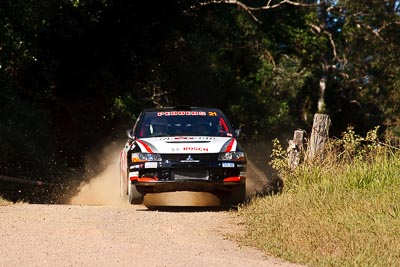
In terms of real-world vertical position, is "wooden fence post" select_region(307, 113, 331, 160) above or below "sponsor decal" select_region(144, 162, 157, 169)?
above

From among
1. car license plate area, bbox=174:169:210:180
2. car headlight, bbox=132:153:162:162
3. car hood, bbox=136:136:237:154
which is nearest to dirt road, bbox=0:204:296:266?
car license plate area, bbox=174:169:210:180

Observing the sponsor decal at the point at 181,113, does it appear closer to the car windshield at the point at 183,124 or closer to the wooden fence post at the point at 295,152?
the car windshield at the point at 183,124

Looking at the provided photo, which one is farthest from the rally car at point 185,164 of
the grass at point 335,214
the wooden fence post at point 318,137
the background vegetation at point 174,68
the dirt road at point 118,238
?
the background vegetation at point 174,68

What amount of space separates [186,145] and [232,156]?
0.73m

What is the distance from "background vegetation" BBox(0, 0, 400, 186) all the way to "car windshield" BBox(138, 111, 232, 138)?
3.23m

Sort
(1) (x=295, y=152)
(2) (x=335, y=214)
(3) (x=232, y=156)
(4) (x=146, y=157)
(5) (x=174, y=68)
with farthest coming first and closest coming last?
(5) (x=174, y=68) < (1) (x=295, y=152) < (3) (x=232, y=156) < (4) (x=146, y=157) < (2) (x=335, y=214)

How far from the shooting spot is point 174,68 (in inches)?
1233

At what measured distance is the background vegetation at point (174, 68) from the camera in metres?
22.7

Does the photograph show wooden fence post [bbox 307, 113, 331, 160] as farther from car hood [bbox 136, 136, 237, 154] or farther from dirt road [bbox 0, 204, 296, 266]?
dirt road [bbox 0, 204, 296, 266]

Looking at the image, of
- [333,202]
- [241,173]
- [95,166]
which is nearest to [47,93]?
[95,166]

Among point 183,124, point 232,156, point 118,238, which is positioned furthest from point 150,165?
point 118,238

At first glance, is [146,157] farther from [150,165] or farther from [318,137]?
[318,137]

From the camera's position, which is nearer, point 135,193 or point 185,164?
point 185,164

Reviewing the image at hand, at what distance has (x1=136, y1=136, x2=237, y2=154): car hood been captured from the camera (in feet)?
47.2
